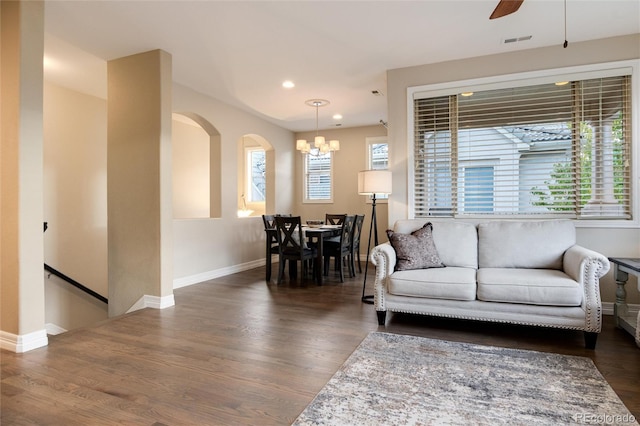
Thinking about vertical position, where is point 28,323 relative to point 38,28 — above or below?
below

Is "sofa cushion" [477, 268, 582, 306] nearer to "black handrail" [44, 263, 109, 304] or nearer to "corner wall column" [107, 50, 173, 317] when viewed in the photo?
"corner wall column" [107, 50, 173, 317]

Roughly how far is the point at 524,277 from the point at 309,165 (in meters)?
5.48

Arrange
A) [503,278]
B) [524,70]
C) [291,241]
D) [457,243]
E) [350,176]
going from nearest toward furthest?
[503,278] < [457,243] < [524,70] < [291,241] < [350,176]

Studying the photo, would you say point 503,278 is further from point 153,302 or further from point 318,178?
point 318,178

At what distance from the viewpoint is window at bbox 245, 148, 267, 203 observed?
8.12m

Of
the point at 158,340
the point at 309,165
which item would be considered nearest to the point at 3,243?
the point at 158,340

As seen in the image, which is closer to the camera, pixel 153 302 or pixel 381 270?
pixel 381 270

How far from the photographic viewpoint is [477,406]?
1857 mm

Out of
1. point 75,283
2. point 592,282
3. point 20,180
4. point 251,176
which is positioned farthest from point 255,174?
point 592,282

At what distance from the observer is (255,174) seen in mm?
8227

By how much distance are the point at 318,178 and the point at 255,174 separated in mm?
1576

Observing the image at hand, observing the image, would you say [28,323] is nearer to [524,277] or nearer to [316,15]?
[316,15]

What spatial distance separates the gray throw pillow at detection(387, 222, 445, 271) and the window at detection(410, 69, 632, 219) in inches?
31.7

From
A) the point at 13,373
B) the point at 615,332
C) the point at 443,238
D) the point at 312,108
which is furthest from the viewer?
the point at 312,108
